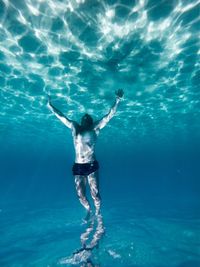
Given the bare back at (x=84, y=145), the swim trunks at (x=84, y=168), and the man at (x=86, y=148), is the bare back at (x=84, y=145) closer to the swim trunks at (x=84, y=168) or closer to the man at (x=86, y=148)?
the man at (x=86, y=148)

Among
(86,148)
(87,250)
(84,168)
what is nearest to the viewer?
(84,168)

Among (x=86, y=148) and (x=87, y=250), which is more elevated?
(x=86, y=148)

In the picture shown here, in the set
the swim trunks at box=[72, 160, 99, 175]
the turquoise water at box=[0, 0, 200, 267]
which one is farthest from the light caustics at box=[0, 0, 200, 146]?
the swim trunks at box=[72, 160, 99, 175]

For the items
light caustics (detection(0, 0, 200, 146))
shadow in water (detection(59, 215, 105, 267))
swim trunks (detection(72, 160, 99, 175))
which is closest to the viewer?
swim trunks (detection(72, 160, 99, 175))

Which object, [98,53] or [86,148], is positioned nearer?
[86,148]

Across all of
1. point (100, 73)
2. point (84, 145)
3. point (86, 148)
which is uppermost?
point (100, 73)

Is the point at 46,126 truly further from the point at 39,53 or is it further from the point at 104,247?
the point at 104,247

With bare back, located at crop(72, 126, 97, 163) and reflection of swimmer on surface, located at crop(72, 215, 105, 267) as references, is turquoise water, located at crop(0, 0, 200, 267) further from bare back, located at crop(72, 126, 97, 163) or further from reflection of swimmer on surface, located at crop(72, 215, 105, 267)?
bare back, located at crop(72, 126, 97, 163)

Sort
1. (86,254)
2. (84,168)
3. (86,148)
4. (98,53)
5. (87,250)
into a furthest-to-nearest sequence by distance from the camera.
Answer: (98,53)
(87,250)
(86,254)
(86,148)
(84,168)

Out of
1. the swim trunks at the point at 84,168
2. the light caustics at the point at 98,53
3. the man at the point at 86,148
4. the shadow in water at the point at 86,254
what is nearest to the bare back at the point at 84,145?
the man at the point at 86,148

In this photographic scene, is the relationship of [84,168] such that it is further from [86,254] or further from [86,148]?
[86,254]

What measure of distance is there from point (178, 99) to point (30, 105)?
1437cm

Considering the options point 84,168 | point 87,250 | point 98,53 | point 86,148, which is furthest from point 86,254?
point 98,53

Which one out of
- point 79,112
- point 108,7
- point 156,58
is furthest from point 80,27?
point 79,112
